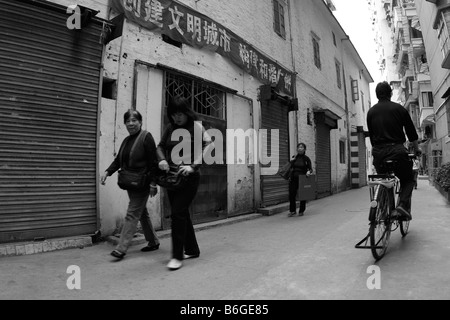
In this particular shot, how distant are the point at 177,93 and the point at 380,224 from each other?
425cm

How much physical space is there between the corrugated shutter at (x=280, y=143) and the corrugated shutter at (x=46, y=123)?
16.0ft

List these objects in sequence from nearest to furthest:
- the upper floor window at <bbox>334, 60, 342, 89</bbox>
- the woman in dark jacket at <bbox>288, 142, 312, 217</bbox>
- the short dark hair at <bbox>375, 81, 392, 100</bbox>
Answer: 1. the short dark hair at <bbox>375, 81, 392, 100</bbox>
2. the woman in dark jacket at <bbox>288, 142, 312, 217</bbox>
3. the upper floor window at <bbox>334, 60, 342, 89</bbox>

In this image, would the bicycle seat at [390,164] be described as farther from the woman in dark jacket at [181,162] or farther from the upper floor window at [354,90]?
the upper floor window at [354,90]

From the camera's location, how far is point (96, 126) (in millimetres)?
4539

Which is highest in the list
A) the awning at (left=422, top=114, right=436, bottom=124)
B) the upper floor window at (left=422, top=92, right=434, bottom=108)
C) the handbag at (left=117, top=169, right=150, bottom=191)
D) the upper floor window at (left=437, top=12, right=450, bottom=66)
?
the upper floor window at (left=422, top=92, right=434, bottom=108)

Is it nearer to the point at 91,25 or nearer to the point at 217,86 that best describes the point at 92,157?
the point at 91,25

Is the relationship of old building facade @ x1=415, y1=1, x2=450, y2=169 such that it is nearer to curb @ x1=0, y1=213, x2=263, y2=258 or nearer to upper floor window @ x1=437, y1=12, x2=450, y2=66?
upper floor window @ x1=437, y1=12, x2=450, y2=66

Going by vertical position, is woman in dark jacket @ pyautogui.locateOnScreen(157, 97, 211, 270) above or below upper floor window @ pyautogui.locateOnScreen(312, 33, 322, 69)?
below


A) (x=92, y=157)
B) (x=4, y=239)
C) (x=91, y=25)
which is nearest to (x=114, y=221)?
(x=92, y=157)

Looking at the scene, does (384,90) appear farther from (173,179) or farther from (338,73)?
(338,73)

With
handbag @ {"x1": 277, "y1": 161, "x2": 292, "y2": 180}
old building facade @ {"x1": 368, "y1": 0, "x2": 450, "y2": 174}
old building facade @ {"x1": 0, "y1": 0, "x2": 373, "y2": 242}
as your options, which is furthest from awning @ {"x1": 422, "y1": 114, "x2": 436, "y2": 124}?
handbag @ {"x1": 277, "y1": 161, "x2": 292, "y2": 180}

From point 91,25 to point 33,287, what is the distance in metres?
3.74

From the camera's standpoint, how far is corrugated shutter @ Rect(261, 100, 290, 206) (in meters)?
8.32

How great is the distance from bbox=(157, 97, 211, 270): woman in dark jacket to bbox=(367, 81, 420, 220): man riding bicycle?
2053mm
